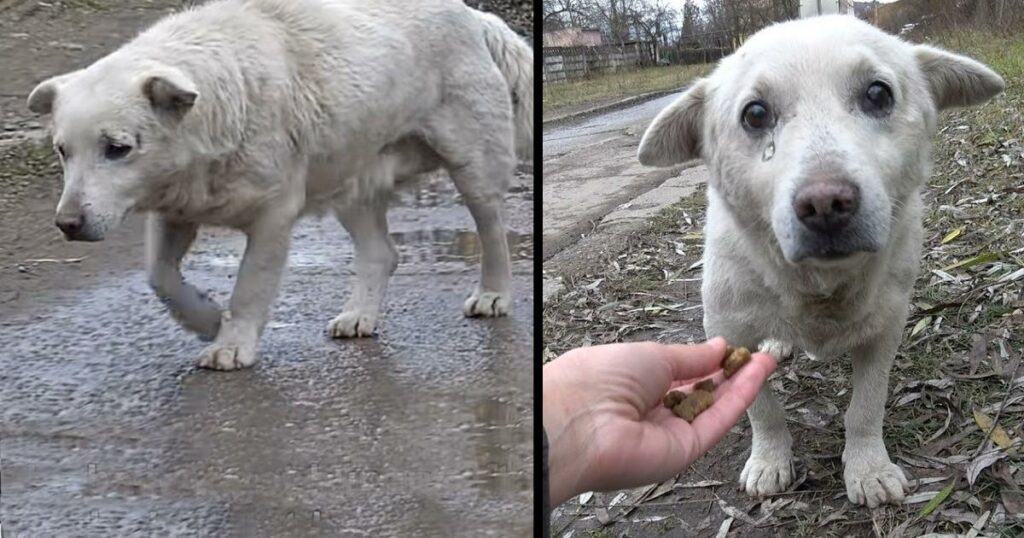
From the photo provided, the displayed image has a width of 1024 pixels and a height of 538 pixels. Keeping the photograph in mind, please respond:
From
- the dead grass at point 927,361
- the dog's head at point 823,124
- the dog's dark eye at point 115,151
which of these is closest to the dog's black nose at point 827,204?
the dog's head at point 823,124

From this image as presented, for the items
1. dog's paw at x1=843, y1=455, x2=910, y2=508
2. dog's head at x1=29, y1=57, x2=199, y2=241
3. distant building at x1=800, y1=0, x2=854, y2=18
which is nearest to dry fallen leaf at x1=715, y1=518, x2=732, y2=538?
dog's paw at x1=843, y1=455, x2=910, y2=508

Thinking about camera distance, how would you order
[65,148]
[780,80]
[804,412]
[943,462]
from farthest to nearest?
1. [804,412]
2. [943,462]
3. [780,80]
4. [65,148]

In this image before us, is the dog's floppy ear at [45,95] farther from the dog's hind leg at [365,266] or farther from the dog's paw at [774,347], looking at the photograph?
the dog's paw at [774,347]

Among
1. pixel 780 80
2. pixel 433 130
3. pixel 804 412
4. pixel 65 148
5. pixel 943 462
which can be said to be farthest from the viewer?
pixel 804 412

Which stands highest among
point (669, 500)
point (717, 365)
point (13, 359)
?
point (13, 359)

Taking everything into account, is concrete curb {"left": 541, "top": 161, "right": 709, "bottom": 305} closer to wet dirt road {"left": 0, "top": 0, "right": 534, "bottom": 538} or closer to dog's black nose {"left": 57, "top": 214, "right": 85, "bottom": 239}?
wet dirt road {"left": 0, "top": 0, "right": 534, "bottom": 538}

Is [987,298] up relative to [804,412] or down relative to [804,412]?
up

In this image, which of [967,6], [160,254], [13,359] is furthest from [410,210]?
[967,6]

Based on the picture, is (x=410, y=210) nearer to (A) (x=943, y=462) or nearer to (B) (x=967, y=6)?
(A) (x=943, y=462)
